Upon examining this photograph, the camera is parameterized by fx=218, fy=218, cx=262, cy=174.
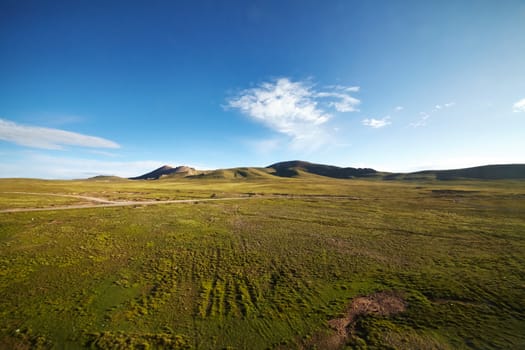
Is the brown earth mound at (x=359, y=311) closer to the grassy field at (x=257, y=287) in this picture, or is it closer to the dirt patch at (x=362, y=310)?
the dirt patch at (x=362, y=310)

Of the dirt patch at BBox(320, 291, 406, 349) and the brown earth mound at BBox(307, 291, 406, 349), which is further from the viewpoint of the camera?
the dirt patch at BBox(320, 291, 406, 349)

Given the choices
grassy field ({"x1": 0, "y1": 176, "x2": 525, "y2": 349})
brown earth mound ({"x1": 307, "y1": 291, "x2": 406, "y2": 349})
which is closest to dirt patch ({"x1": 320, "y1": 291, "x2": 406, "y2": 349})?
brown earth mound ({"x1": 307, "y1": 291, "x2": 406, "y2": 349})

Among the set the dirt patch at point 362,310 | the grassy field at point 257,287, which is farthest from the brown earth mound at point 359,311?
the grassy field at point 257,287

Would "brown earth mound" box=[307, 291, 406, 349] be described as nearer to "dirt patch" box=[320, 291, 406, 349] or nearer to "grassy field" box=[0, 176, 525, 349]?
"dirt patch" box=[320, 291, 406, 349]

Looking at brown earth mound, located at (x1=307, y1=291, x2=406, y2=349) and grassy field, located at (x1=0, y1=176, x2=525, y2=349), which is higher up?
grassy field, located at (x1=0, y1=176, x2=525, y2=349)

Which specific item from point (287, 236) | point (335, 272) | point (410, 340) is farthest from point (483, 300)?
point (287, 236)
